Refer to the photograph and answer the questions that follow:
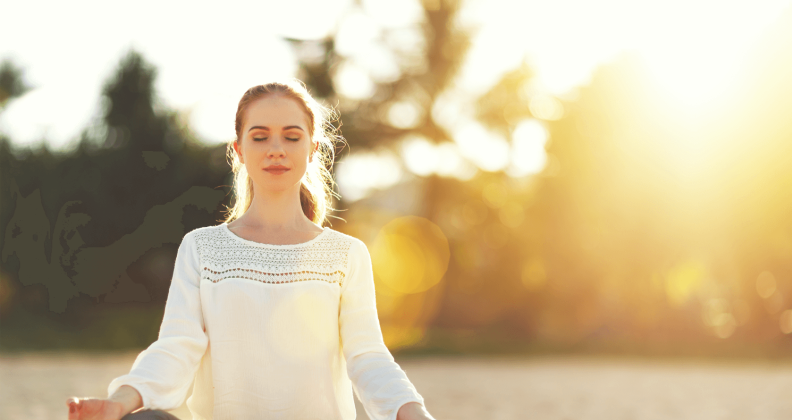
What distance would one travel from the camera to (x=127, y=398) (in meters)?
2.27

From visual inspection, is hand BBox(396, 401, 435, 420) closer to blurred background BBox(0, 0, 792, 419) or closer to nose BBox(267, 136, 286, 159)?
nose BBox(267, 136, 286, 159)

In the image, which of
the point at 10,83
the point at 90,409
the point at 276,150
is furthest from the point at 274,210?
the point at 10,83

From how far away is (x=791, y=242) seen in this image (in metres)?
22.3

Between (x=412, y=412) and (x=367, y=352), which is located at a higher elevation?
(x=367, y=352)

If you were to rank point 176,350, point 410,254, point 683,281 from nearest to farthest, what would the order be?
point 176,350
point 683,281
point 410,254

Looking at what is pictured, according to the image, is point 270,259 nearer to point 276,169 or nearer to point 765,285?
point 276,169

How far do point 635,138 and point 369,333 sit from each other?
21.8 meters

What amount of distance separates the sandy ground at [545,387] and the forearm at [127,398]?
5.97m

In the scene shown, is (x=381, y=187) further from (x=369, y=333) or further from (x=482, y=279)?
(x=369, y=333)

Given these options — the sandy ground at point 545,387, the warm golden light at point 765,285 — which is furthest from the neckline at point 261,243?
the warm golden light at point 765,285

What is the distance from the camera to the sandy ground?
9.47m

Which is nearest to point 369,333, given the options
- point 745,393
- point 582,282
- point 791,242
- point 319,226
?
point 319,226

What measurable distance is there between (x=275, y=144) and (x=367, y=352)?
2.60 ft

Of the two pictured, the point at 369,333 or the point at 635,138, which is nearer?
the point at 369,333
